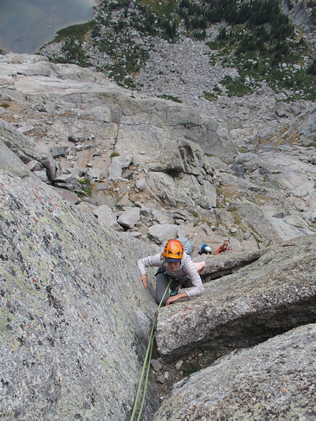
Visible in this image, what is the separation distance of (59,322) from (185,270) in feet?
12.1

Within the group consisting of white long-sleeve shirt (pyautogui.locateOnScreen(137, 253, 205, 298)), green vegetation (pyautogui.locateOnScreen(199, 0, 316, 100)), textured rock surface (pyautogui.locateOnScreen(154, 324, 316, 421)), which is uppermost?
green vegetation (pyautogui.locateOnScreen(199, 0, 316, 100))

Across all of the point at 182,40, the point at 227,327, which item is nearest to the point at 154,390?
the point at 227,327

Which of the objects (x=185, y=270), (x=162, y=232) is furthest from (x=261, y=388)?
(x=162, y=232)

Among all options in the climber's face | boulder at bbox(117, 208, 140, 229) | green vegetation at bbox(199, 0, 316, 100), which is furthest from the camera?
green vegetation at bbox(199, 0, 316, 100)

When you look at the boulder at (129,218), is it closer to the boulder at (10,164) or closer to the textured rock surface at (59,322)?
the boulder at (10,164)

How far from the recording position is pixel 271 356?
3.03 m

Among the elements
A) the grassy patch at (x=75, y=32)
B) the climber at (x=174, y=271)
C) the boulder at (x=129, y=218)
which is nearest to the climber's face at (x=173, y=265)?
the climber at (x=174, y=271)

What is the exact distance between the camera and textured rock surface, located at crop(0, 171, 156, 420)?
7.68ft

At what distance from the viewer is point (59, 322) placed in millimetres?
2963

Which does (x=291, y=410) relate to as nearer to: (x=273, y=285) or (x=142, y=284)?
(x=273, y=285)

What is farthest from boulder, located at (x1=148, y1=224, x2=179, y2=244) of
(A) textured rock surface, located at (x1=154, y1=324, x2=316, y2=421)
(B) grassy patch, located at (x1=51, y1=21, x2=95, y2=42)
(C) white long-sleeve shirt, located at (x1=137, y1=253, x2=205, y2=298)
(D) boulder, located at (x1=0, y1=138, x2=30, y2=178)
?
(B) grassy patch, located at (x1=51, y1=21, x2=95, y2=42)

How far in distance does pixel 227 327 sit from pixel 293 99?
9502cm

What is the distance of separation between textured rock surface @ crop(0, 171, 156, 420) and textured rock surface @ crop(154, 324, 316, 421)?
1.01 m

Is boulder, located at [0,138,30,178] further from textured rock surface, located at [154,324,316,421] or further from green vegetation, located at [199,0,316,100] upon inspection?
green vegetation, located at [199,0,316,100]
